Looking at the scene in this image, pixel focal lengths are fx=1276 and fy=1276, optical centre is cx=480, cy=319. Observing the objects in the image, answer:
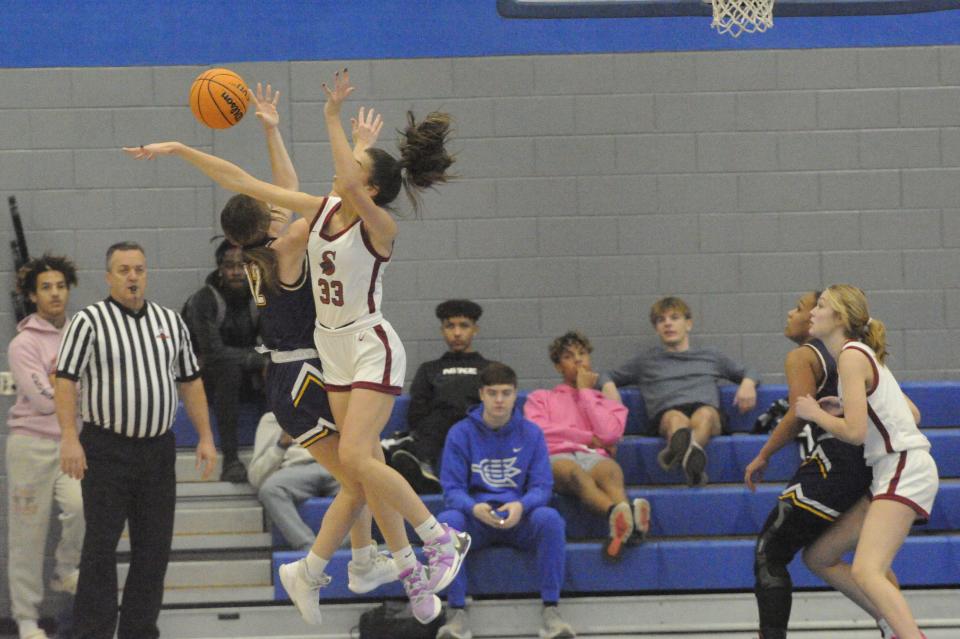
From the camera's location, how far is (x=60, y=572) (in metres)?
7.68

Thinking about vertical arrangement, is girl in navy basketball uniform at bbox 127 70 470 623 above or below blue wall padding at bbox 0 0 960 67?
below

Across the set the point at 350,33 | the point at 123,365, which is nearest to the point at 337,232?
the point at 123,365

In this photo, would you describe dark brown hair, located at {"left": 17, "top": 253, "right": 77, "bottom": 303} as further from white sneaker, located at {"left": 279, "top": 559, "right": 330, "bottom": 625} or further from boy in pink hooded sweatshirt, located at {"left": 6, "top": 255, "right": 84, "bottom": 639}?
white sneaker, located at {"left": 279, "top": 559, "right": 330, "bottom": 625}

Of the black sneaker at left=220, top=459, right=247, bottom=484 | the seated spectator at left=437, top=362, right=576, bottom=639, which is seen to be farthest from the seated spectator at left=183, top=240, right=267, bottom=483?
the seated spectator at left=437, top=362, right=576, bottom=639

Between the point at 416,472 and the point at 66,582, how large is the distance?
2.18m

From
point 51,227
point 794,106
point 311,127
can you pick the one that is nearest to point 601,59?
point 794,106

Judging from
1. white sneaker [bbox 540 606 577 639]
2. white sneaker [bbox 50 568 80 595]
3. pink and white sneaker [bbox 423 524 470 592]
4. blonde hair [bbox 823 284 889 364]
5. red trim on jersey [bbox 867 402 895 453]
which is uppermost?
blonde hair [bbox 823 284 889 364]

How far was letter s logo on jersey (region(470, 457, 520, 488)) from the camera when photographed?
24.6 feet

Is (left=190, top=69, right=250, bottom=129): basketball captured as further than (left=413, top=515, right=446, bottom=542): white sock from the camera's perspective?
No

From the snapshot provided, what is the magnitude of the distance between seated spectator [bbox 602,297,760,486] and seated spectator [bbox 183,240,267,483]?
2.40m

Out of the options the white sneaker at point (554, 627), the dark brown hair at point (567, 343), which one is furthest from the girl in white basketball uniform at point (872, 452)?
the dark brown hair at point (567, 343)

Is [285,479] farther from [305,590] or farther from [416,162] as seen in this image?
[416,162]

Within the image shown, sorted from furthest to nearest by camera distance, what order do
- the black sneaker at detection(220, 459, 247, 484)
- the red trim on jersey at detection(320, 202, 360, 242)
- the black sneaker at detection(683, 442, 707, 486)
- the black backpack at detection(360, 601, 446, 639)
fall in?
the black sneaker at detection(220, 459, 247, 484), the black sneaker at detection(683, 442, 707, 486), the black backpack at detection(360, 601, 446, 639), the red trim on jersey at detection(320, 202, 360, 242)

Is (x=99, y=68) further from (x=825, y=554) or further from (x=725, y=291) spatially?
(x=825, y=554)
